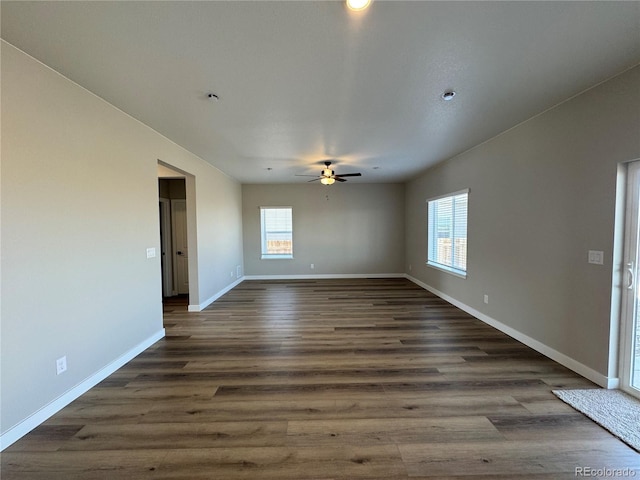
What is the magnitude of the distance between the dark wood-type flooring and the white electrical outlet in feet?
0.98

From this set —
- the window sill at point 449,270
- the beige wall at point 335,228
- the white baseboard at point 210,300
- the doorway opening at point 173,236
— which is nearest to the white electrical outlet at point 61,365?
the white baseboard at point 210,300

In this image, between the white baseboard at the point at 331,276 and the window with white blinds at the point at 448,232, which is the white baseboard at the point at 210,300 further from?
the window with white blinds at the point at 448,232

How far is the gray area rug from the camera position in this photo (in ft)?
5.84

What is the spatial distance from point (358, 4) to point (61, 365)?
323cm

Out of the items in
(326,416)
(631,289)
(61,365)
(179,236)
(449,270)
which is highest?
(179,236)

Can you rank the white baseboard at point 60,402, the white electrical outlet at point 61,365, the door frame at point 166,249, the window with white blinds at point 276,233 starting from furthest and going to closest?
the window with white blinds at point 276,233 < the door frame at point 166,249 < the white electrical outlet at point 61,365 < the white baseboard at point 60,402

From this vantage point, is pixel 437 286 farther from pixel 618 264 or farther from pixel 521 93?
pixel 521 93

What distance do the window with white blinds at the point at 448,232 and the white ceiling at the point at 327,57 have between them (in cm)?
191

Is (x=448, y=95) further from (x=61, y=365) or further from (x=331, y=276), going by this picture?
(x=331, y=276)

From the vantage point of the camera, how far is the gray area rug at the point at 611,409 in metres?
1.78

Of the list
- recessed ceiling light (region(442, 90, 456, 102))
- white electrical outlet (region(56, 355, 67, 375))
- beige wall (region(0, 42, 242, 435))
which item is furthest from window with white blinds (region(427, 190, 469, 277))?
white electrical outlet (region(56, 355, 67, 375))

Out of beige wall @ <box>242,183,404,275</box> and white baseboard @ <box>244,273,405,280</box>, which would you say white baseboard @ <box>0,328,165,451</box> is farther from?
beige wall @ <box>242,183,404,275</box>

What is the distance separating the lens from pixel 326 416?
1.97 meters

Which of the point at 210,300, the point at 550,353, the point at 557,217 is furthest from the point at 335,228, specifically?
the point at 550,353
